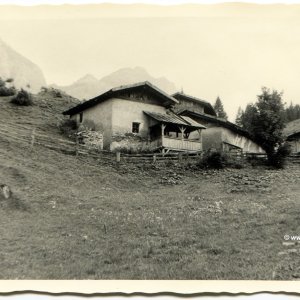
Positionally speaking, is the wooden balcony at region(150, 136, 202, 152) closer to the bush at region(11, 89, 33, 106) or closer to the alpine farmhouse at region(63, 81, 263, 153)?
the alpine farmhouse at region(63, 81, 263, 153)

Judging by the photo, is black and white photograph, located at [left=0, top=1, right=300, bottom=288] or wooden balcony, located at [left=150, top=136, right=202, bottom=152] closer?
black and white photograph, located at [left=0, top=1, right=300, bottom=288]

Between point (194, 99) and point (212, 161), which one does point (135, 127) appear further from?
point (194, 99)

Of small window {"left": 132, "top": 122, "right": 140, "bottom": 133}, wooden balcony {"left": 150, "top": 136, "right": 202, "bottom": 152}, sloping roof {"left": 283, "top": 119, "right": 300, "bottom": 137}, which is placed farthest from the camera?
sloping roof {"left": 283, "top": 119, "right": 300, "bottom": 137}

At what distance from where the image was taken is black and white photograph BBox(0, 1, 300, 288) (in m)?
11.6

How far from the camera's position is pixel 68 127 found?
38531 mm

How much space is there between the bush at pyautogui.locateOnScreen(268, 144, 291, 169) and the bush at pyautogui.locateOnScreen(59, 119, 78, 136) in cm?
1749

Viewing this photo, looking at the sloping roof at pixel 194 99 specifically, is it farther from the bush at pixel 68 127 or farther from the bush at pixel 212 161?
the bush at pixel 212 161

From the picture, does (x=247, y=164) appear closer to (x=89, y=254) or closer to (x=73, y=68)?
(x=73, y=68)

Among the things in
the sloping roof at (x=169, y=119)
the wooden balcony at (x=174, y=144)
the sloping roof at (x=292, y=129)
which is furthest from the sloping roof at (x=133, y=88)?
the sloping roof at (x=292, y=129)

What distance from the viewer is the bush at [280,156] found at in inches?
1136

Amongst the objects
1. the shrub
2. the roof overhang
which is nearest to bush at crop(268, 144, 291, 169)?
the roof overhang

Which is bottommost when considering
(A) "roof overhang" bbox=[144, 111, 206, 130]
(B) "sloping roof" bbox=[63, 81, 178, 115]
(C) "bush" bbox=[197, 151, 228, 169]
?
(C) "bush" bbox=[197, 151, 228, 169]
